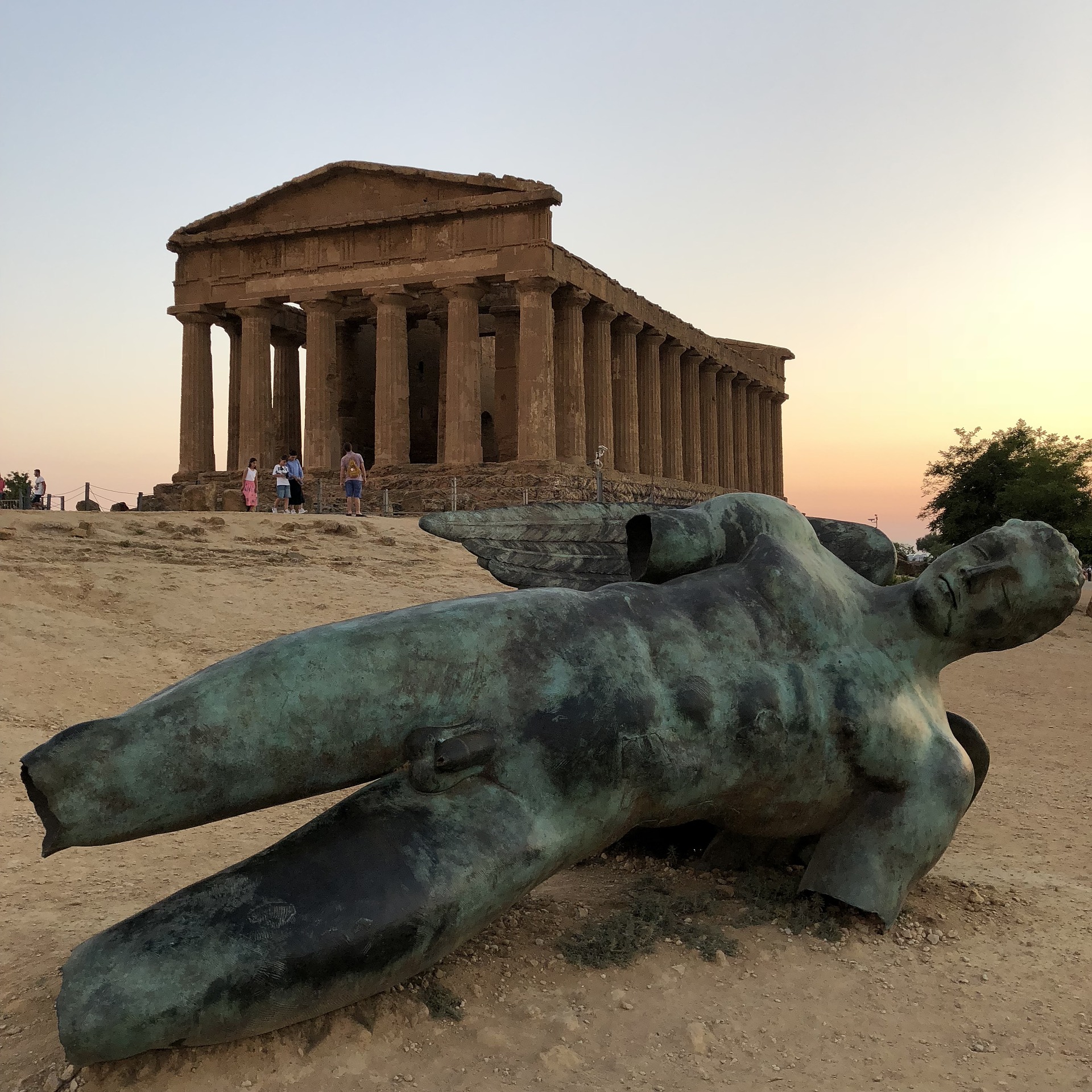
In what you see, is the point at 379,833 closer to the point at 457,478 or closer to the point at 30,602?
the point at 30,602

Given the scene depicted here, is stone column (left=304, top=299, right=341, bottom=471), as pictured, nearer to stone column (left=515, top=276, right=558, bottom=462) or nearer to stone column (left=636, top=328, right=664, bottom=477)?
stone column (left=515, top=276, right=558, bottom=462)

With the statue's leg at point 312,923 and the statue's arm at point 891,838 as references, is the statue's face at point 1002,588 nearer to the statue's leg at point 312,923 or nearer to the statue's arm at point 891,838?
the statue's arm at point 891,838

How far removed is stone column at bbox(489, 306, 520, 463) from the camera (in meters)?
30.7

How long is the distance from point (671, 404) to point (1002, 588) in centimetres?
3315

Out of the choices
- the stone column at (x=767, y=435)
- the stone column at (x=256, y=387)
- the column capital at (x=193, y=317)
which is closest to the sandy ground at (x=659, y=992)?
the stone column at (x=256, y=387)

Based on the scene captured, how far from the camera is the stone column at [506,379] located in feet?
101

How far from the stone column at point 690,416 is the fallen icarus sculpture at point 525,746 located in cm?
3418

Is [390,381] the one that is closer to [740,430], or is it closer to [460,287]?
[460,287]

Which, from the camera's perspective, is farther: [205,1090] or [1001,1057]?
[1001,1057]

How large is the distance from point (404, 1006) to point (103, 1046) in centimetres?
79

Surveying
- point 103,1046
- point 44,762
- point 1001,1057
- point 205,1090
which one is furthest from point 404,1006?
point 1001,1057

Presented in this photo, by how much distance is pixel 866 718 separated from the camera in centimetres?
315

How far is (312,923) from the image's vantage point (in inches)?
88.1

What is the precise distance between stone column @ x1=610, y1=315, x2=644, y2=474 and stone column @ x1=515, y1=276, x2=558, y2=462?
4902 mm
